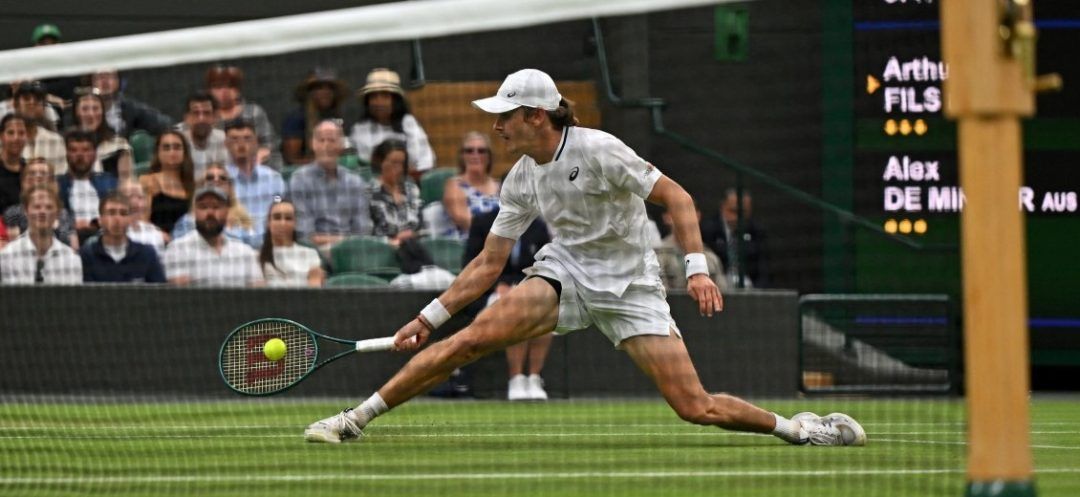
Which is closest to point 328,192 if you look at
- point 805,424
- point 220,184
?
point 220,184

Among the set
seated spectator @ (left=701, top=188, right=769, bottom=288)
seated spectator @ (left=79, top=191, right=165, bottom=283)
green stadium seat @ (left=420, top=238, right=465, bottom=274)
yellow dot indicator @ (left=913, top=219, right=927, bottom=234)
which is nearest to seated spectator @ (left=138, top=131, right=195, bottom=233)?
seated spectator @ (left=79, top=191, right=165, bottom=283)

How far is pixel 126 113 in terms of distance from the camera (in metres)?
11.1

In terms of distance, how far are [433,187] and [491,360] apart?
5.84ft

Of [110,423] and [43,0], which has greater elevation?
[43,0]

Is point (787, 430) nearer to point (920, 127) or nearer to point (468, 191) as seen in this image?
point (468, 191)

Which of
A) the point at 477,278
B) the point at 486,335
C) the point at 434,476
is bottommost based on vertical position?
the point at 434,476

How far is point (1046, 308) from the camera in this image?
13.4m

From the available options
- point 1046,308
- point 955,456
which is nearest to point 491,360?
point 1046,308

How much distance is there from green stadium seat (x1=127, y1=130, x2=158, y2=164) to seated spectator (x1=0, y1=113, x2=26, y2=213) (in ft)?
2.32

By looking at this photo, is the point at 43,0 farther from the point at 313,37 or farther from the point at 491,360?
the point at 313,37

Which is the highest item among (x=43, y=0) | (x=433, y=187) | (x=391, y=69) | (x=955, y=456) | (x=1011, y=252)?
(x=43, y=0)

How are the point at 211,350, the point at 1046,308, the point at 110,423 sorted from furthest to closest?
1. the point at 1046,308
2. the point at 211,350
3. the point at 110,423

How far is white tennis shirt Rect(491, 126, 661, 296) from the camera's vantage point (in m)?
7.37

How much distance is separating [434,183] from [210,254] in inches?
62.9
